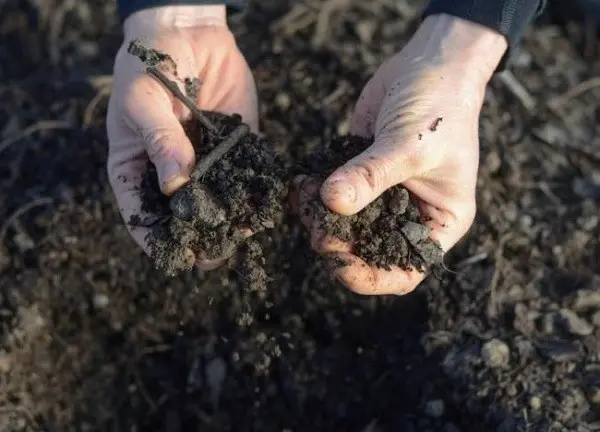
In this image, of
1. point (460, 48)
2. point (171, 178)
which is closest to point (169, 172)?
point (171, 178)

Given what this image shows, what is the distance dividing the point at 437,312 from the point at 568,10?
6.17 ft

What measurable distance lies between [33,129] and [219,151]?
1241 mm

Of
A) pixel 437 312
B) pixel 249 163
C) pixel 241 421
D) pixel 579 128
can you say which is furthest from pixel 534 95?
pixel 241 421

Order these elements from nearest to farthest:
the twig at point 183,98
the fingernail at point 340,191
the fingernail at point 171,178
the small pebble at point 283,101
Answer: the fingernail at point 340,191 < the fingernail at point 171,178 < the twig at point 183,98 < the small pebble at point 283,101

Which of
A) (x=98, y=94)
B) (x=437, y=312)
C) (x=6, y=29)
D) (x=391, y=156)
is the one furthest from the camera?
(x=6, y=29)

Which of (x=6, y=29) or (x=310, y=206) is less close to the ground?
(x=310, y=206)

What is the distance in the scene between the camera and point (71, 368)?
2.54 m

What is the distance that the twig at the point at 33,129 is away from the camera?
9.27 ft

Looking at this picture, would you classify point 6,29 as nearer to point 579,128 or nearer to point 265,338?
point 265,338

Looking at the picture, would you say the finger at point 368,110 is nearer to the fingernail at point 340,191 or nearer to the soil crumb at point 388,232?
the soil crumb at point 388,232

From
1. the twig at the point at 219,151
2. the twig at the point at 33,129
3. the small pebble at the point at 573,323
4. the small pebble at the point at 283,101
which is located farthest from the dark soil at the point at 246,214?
the twig at the point at 33,129

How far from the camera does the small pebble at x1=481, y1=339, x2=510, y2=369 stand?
2.27 metres

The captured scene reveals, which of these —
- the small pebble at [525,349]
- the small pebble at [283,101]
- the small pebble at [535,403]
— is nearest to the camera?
the small pebble at [535,403]

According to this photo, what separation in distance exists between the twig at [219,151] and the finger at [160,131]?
3 centimetres
